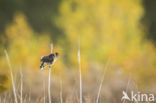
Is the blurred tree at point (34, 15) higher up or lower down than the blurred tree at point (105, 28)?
higher up

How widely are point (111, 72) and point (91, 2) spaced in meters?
3.35

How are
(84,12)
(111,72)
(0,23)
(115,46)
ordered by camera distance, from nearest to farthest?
(111,72)
(115,46)
(84,12)
(0,23)

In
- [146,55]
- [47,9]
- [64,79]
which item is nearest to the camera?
[64,79]

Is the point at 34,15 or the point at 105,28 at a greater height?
the point at 34,15

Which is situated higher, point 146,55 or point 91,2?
point 91,2

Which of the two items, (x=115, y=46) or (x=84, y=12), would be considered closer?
(x=115, y=46)

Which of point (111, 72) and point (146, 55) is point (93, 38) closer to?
point (146, 55)

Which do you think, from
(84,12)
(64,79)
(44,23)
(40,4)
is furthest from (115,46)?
(40,4)

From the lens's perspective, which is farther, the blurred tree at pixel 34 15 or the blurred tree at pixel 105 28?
the blurred tree at pixel 34 15

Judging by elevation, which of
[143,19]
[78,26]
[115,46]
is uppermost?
[143,19]

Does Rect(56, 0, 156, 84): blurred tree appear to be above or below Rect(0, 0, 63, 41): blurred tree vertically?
below

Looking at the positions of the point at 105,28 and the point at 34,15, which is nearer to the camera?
the point at 105,28

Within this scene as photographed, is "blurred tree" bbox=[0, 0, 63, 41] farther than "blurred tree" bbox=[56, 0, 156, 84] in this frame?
Yes

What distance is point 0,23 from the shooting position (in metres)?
10.5
